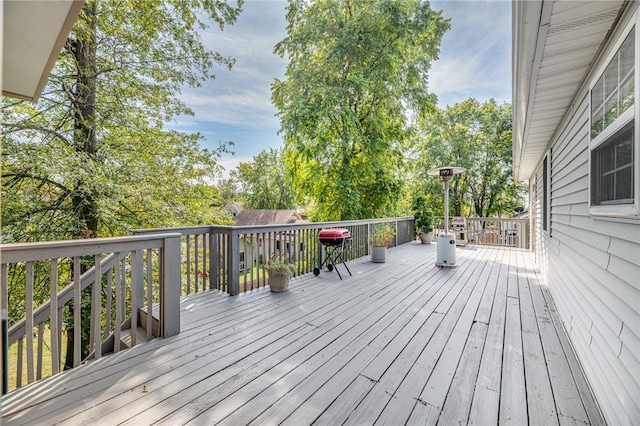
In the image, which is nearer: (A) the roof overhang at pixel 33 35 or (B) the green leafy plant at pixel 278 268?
(A) the roof overhang at pixel 33 35

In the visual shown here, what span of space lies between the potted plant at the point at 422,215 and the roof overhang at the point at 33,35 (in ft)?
30.7

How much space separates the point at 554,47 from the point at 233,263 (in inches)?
151

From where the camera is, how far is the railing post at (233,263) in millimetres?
3680

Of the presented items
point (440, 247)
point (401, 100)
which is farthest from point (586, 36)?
point (401, 100)

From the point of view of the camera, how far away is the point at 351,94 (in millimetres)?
8914

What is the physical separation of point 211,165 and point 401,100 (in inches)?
266

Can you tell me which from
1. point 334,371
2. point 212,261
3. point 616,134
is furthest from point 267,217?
point 616,134

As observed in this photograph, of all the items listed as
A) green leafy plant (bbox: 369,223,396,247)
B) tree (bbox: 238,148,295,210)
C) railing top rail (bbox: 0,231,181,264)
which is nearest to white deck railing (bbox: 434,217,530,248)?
green leafy plant (bbox: 369,223,396,247)

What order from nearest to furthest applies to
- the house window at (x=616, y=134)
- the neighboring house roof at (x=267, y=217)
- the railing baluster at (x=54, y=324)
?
the house window at (x=616, y=134)
the railing baluster at (x=54, y=324)
the neighboring house roof at (x=267, y=217)

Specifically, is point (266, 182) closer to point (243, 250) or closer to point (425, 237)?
point (425, 237)

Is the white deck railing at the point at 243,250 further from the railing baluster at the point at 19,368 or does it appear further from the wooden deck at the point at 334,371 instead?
the railing baluster at the point at 19,368

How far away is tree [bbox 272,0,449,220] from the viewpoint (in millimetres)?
8352

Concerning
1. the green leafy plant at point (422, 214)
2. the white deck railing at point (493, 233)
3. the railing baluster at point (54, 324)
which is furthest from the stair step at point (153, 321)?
the green leafy plant at point (422, 214)

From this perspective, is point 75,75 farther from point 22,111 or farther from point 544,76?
point 544,76
